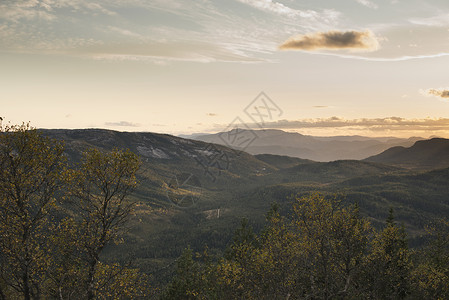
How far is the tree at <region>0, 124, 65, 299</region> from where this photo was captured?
24.8 metres

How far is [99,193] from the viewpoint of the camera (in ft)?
100

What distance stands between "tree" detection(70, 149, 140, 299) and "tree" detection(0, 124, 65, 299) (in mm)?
2571

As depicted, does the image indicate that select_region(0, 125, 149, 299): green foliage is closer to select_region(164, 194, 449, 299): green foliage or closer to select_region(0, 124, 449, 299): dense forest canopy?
select_region(0, 124, 449, 299): dense forest canopy

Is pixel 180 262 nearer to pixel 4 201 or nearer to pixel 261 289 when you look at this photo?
pixel 261 289

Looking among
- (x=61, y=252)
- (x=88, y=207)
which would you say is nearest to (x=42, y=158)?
(x=88, y=207)

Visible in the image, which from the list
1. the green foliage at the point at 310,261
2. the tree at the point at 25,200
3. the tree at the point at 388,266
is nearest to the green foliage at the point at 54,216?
the tree at the point at 25,200

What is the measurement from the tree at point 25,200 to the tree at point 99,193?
2.57 m

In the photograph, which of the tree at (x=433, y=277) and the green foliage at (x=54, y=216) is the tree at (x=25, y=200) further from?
the tree at (x=433, y=277)

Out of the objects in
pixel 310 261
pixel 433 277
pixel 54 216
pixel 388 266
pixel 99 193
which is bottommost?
pixel 388 266

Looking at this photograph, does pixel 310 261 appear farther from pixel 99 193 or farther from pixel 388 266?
pixel 99 193

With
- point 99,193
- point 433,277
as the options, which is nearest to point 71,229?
point 99,193

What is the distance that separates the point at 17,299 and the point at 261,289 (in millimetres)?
54841

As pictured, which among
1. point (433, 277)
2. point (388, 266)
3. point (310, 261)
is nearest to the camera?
point (310, 261)

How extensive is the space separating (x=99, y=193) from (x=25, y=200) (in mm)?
6882
